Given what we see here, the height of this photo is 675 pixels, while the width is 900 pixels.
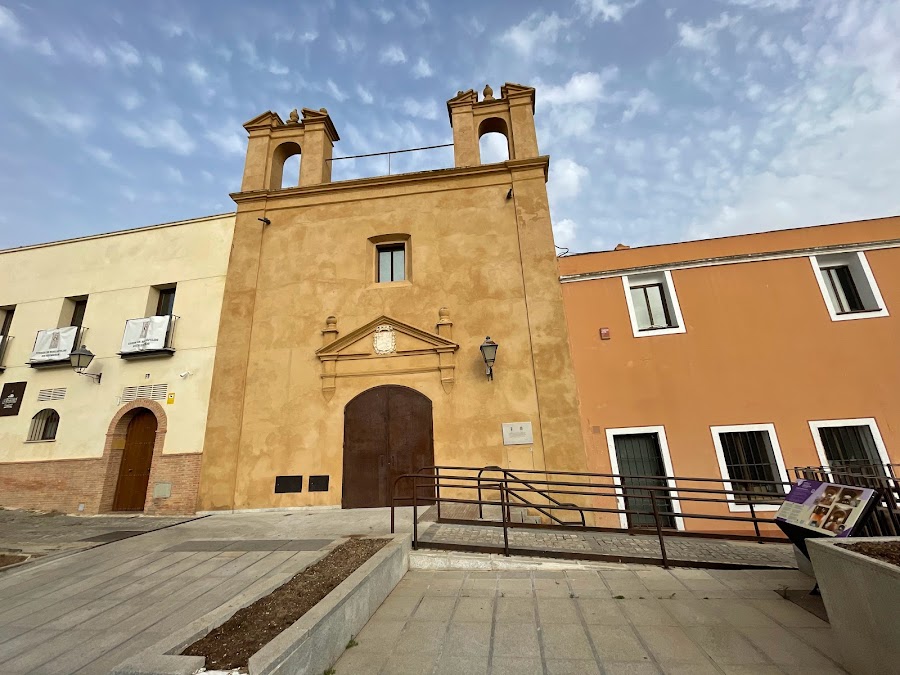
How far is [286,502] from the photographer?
954 centimetres

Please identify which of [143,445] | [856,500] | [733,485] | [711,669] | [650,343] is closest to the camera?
[711,669]

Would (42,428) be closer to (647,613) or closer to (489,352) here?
(489,352)

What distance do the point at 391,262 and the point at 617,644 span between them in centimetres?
975

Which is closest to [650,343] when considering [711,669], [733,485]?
[733,485]

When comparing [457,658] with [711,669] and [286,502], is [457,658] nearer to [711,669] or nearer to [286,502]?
[711,669]

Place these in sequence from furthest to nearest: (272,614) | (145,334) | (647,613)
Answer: (145,334) < (647,613) < (272,614)

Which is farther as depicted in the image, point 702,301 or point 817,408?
point 702,301

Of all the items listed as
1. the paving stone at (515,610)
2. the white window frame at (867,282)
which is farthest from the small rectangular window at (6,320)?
the white window frame at (867,282)

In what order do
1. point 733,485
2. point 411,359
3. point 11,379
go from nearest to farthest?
point 733,485, point 411,359, point 11,379

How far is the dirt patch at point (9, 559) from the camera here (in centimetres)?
595

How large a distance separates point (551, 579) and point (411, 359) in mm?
6124

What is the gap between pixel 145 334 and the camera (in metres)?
11.1

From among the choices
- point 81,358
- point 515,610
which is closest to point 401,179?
Result: point 81,358

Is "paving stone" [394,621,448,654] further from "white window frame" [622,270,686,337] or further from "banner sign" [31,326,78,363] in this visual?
"banner sign" [31,326,78,363]
